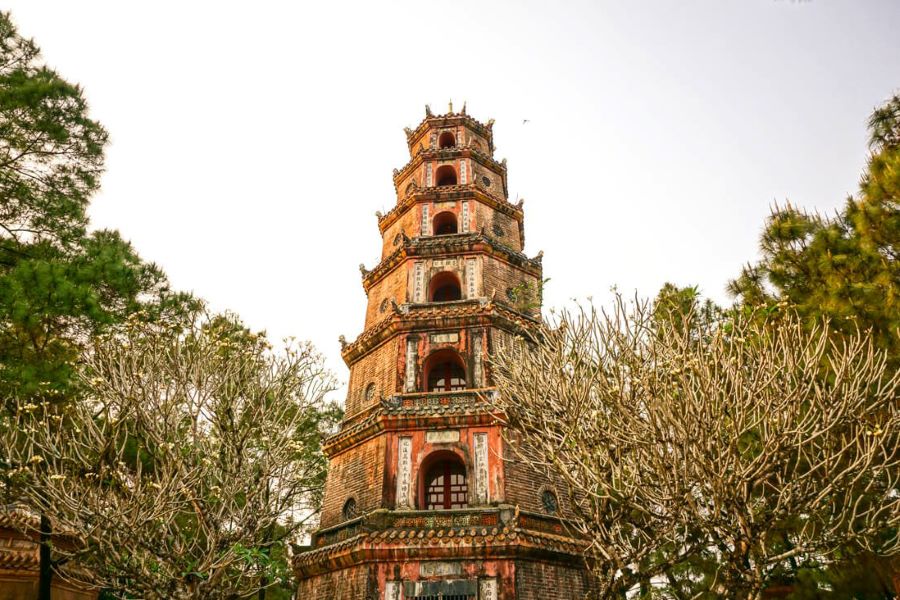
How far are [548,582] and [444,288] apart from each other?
889cm

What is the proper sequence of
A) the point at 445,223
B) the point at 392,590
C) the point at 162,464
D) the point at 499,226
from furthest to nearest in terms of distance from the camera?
the point at 445,223 → the point at 499,226 → the point at 392,590 → the point at 162,464

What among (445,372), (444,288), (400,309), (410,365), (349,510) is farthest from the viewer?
(444,288)

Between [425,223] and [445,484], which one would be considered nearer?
[445,484]

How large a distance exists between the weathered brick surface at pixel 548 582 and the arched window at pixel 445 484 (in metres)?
2.37

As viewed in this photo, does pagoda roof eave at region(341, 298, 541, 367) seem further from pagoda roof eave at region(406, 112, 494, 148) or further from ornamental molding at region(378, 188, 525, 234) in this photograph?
pagoda roof eave at region(406, 112, 494, 148)

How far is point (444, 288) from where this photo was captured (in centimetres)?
1805

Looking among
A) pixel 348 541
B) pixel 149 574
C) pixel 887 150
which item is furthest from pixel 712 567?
pixel 149 574

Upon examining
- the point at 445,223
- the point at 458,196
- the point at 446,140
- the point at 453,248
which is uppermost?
the point at 446,140

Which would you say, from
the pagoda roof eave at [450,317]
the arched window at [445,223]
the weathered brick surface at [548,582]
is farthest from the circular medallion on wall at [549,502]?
the arched window at [445,223]

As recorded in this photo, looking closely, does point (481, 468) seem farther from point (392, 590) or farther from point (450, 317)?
point (450, 317)

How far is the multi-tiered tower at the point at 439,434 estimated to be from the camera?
1187cm

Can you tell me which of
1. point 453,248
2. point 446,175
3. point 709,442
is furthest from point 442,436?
point 446,175

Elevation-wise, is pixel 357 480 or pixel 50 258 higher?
pixel 50 258

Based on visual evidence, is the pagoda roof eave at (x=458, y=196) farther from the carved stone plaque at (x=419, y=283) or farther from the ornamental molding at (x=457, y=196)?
the carved stone plaque at (x=419, y=283)
